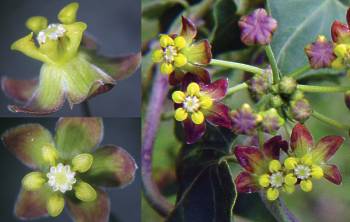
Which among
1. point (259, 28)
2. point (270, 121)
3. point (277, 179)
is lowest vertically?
point (277, 179)

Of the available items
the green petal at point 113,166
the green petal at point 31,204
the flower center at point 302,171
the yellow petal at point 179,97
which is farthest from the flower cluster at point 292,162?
the green petal at point 31,204

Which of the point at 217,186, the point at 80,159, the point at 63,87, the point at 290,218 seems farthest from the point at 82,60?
the point at 290,218

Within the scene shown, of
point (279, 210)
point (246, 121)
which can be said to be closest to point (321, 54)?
point (246, 121)

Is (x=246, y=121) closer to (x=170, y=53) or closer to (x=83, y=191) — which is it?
(x=170, y=53)

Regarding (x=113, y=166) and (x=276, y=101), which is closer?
(x=276, y=101)

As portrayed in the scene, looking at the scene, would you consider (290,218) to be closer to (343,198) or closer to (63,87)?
(343,198)

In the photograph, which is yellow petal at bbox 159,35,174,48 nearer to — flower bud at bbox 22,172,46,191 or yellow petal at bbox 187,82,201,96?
yellow petal at bbox 187,82,201,96
